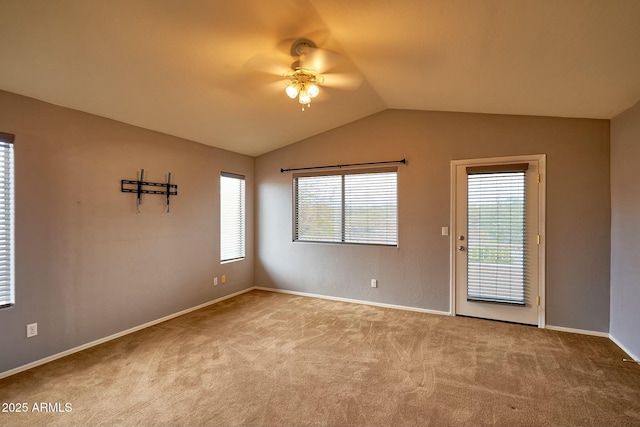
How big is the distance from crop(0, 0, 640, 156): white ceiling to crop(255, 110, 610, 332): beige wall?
0.38 m

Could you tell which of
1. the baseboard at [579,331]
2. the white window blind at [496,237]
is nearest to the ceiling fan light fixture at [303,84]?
the white window blind at [496,237]

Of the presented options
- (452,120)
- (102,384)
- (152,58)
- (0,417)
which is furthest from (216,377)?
(452,120)

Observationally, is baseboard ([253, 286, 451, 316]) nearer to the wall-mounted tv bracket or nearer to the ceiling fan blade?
the wall-mounted tv bracket

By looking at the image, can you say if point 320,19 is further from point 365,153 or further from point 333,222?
point 333,222

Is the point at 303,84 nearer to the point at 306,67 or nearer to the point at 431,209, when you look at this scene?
the point at 306,67

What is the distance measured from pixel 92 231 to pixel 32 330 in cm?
98

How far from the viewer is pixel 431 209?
13.6ft

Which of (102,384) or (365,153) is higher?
(365,153)

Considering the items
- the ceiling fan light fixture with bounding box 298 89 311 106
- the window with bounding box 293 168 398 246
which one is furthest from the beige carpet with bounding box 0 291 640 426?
the ceiling fan light fixture with bounding box 298 89 311 106

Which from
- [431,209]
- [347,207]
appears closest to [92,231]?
[347,207]

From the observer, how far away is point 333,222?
491cm

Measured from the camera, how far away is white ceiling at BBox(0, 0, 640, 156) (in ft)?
6.34

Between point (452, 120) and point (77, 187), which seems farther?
point (452, 120)

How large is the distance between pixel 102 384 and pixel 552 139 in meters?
5.00
